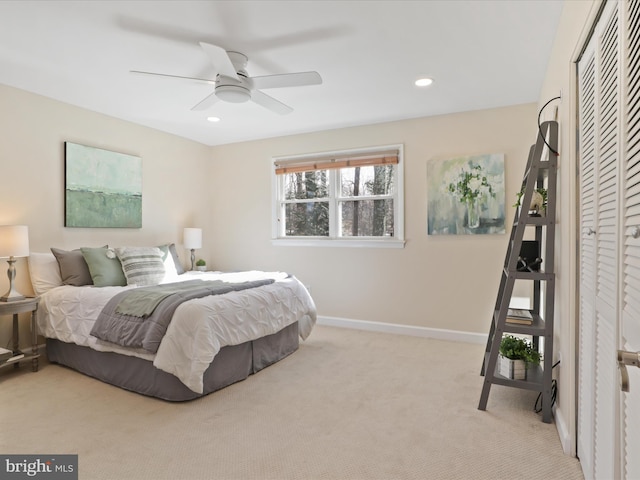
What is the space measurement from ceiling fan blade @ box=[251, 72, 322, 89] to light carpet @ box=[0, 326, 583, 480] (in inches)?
87.1

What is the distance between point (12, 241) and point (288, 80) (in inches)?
98.8

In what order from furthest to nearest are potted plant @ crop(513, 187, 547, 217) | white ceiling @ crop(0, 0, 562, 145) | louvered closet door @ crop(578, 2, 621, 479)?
potted plant @ crop(513, 187, 547, 217) → white ceiling @ crop(0, 0, 562, 145) → louvered closet door @ crop(578, 2, 621, 479)

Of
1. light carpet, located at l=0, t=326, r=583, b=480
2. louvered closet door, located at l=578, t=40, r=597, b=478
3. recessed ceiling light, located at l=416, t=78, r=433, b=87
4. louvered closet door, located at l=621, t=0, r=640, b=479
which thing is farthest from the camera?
recessed ceiling light, located at l=416, t=78, r=433, b=87

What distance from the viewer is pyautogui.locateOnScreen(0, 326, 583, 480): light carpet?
6.20 ft

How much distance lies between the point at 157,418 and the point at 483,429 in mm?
2003

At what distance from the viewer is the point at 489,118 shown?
393 centimetres

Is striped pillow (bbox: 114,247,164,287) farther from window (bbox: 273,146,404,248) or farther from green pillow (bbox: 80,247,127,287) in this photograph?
window (bbox: 273,146,404,248)

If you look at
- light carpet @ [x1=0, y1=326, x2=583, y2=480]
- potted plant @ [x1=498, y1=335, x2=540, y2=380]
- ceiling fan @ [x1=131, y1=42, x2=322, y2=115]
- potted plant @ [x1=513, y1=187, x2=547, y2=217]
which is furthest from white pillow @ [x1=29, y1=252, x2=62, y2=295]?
potted plant @ [x1=513, y1=187, x2=547, y2=217]

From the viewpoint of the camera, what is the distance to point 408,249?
A: 171 inches

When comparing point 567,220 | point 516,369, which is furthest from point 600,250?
point 516,369

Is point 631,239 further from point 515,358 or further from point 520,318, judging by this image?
point 515,358

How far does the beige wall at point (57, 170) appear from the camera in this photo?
10.9 feet

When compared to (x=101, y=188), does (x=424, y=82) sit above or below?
above

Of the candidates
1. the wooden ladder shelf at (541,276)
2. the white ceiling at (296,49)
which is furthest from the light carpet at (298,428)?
the white ceiling at (296,49)
